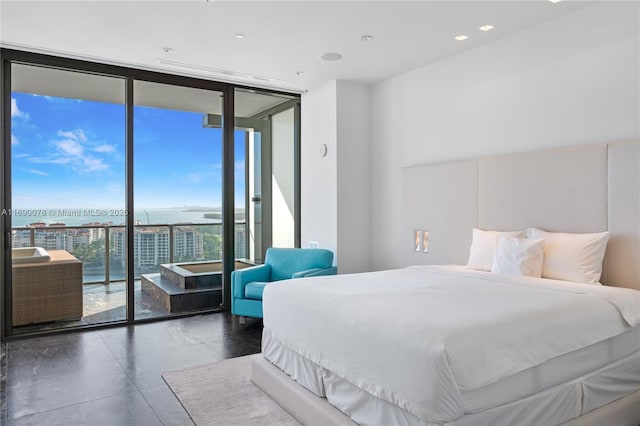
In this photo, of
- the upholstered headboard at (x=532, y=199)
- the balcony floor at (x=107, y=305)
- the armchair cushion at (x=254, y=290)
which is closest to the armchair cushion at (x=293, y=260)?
the armchair cushion at (x=254, y=290)

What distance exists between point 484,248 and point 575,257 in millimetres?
745

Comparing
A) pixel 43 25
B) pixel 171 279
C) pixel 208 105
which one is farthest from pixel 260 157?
Result: pixel 43 25

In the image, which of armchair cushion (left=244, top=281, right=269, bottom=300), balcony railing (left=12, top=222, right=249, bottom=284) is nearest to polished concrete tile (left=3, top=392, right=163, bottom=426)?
armchair cushion (left=244, top=281, right=269, bottom=300)

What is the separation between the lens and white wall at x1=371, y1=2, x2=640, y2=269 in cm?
321

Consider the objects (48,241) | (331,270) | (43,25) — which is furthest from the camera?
(331,270)

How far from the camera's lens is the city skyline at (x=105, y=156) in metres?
4.49

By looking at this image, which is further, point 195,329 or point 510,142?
point 195,329

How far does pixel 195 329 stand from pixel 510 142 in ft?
11.8

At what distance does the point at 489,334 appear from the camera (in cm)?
199

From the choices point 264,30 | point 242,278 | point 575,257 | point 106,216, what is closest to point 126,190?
point 106,216

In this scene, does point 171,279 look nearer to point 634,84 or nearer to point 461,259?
point 461,259

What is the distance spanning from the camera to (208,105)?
18.1ft

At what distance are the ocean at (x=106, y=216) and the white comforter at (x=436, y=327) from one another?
2.52 metres

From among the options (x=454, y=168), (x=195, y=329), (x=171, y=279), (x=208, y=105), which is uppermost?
(x=208, y=105)
